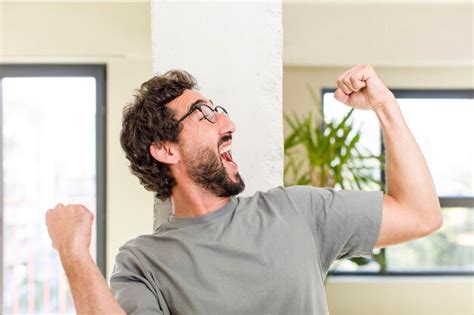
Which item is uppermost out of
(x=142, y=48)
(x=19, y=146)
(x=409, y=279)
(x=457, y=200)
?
(x=142, y=48)

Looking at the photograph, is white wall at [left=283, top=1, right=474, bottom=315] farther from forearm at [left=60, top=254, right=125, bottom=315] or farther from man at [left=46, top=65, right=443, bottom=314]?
forearm at [left=60, top=254, right=125, bottom=315]

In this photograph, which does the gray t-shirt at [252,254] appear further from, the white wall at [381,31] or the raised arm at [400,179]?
the white wall at [381,31]

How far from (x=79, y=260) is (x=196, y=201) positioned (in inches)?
11.5

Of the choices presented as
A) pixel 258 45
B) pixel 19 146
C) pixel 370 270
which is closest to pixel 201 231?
pixel 258 45

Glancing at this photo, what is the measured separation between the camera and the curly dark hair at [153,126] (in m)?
1.30

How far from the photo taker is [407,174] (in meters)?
1.23

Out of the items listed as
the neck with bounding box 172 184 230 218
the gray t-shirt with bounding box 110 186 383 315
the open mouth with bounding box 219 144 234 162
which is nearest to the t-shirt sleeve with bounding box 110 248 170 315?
the gray t-shirt with bounding box 110 186 383 315

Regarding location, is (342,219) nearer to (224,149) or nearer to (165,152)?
(224,149)

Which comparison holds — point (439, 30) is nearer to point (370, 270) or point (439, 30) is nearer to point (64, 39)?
point (370, 270)

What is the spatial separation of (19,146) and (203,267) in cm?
314

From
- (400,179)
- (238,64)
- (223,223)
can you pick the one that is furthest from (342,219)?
(238,64)

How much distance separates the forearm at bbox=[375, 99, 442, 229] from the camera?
1.22 m

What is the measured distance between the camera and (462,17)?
3801mm

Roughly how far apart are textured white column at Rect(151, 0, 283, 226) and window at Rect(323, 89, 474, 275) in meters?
3.06
